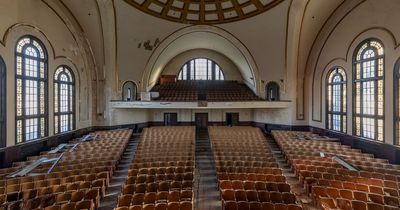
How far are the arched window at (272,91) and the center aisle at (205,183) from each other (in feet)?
23.2

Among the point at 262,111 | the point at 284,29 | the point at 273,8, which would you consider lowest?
Result: the point at 262,111

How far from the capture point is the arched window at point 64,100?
40.8 feet

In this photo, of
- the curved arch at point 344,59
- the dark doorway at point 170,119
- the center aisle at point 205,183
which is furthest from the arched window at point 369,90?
the dark doorway at point 170,119

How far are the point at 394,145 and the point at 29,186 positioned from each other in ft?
47.7

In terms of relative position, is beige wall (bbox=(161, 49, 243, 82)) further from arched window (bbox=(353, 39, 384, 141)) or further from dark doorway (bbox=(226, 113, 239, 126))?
arched window (bbox=(353, 39, 384, 141))

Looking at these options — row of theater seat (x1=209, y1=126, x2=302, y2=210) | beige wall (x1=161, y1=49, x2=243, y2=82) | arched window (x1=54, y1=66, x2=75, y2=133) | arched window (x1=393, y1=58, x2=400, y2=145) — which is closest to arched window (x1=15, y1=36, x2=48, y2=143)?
arched window (x1=54, y1=66, x2=75, y2=133)

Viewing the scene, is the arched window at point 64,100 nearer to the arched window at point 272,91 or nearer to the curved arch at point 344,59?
the arched window at point 272,91

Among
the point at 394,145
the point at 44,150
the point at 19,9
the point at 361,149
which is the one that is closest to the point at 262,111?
the point at 361,149

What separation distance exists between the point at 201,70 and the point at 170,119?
6140 mm

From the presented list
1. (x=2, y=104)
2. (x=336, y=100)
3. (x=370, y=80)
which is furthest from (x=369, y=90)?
(x=2, y=104)

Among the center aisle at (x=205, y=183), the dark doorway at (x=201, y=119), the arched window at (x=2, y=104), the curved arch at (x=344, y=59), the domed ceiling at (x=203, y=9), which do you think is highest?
the domed ceiling at (x=203, y=9)

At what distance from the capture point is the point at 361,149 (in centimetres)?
1144

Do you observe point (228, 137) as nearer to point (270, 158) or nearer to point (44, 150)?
point (270, 158)

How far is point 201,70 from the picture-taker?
21.9m
